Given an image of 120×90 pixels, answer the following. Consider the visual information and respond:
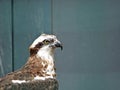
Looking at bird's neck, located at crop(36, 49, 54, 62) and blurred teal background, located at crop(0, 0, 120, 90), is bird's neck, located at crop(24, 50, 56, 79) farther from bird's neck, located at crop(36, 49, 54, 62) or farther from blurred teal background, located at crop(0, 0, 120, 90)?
blurred teal background, located at crop(0, 0, 120, 90)

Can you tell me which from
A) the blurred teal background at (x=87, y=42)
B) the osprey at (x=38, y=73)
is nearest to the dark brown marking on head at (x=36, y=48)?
the osprey at (x=38, y=73)

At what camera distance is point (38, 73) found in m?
5.40

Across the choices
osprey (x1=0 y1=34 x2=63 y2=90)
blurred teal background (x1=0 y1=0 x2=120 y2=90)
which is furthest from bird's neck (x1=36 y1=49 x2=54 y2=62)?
blurred teal background (x1=0 y1=0 x2=120 y2=90)

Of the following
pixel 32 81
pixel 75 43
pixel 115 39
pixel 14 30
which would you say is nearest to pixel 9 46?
pixel 14 30

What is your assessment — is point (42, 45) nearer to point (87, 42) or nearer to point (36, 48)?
point (36, 48)

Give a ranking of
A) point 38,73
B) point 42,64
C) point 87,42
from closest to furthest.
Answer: point 38,73, point 42,64, point 87,42

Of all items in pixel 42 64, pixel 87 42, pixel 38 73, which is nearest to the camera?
pixel 38 73

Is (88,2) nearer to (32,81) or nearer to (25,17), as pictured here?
(25,17)

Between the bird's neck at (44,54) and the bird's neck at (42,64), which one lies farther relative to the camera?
the bird's neck at (44,54)

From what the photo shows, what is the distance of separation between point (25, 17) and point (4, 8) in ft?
1.05

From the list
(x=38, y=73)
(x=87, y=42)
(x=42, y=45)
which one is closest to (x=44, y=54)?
(x=42, y=45)

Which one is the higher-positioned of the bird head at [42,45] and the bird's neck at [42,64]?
the bird head at [42,45]

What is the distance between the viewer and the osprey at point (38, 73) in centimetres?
516

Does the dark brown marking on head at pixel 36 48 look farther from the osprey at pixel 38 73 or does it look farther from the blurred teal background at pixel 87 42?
the blurred teal background at pixel 87 42
